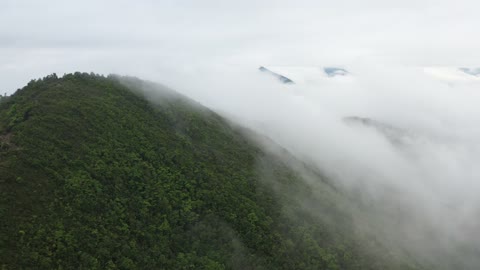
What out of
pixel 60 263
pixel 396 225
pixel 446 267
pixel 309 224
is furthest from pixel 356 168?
pixel 60 263

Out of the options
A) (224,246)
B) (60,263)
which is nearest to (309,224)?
(224,246)

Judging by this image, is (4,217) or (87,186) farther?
(87,186)

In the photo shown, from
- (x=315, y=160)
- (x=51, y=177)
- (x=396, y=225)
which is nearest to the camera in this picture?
(x=51, y=177)

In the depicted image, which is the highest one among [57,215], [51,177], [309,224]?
[51,177]

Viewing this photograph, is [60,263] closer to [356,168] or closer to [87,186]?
[87,186]

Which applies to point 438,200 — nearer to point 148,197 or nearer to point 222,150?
point 222,150

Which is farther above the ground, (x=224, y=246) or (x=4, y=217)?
(x=4, y=217)

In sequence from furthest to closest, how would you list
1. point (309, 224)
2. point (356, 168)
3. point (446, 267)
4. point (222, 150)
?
1. point (356, 168)
2. point (446, 267)
3. point (222, 150)
4. point (309, 224)
